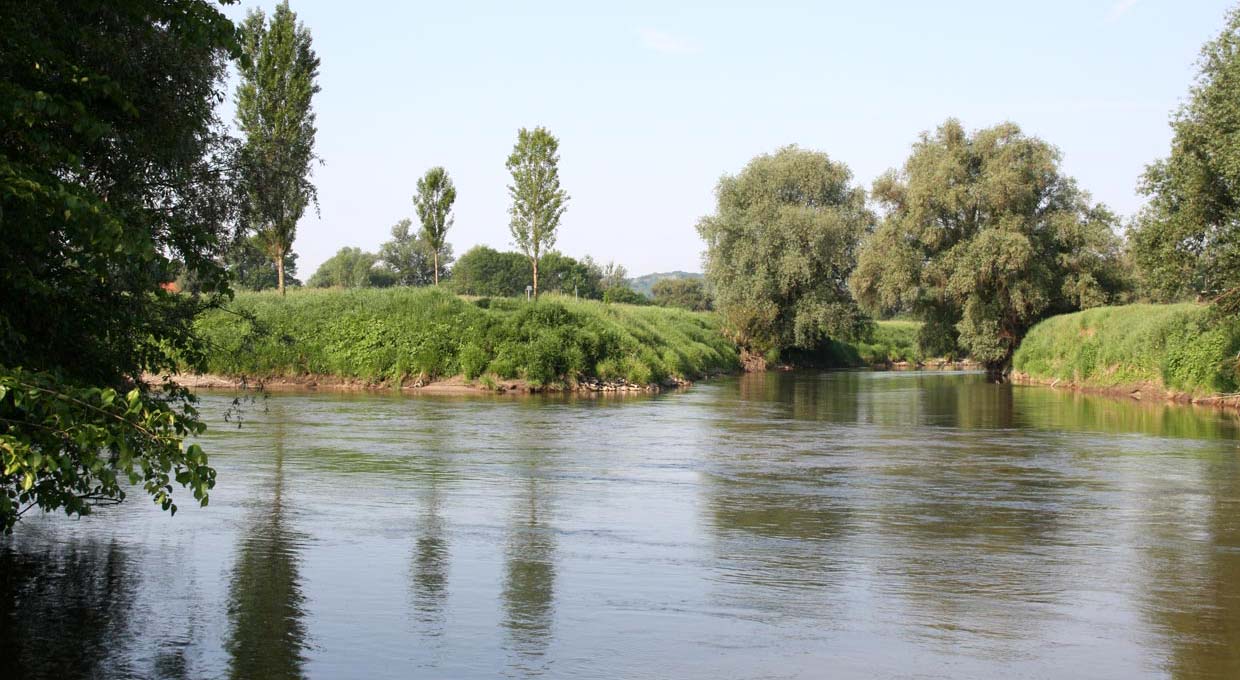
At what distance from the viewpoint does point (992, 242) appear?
49312 mm

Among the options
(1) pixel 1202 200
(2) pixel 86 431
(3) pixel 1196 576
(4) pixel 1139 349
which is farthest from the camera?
(4) pixel 1139 349

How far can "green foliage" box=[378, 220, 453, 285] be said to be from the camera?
148750 mm

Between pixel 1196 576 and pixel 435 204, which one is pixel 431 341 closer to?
pixel 435 204

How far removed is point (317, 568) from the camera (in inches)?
448

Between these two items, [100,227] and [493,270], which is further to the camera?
[493,270]

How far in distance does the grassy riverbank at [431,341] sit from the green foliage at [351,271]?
334 ft

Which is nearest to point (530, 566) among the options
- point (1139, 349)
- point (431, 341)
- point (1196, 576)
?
point (1196, 576)

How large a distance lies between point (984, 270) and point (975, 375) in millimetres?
11651

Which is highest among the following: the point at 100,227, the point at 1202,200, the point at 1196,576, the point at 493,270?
the point at 493,270

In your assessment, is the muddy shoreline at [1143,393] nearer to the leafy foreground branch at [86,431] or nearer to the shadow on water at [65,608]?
the shadow on water at [65,608]

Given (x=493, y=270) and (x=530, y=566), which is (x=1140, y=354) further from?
(x=493, y=270)

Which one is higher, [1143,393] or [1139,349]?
[1139,349]

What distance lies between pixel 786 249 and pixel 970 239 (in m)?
11.7

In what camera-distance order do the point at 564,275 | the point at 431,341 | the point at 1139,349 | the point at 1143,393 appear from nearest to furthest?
the point at 1143,393
the point at 1139,349
the point at 431,341
the point at 564,275
